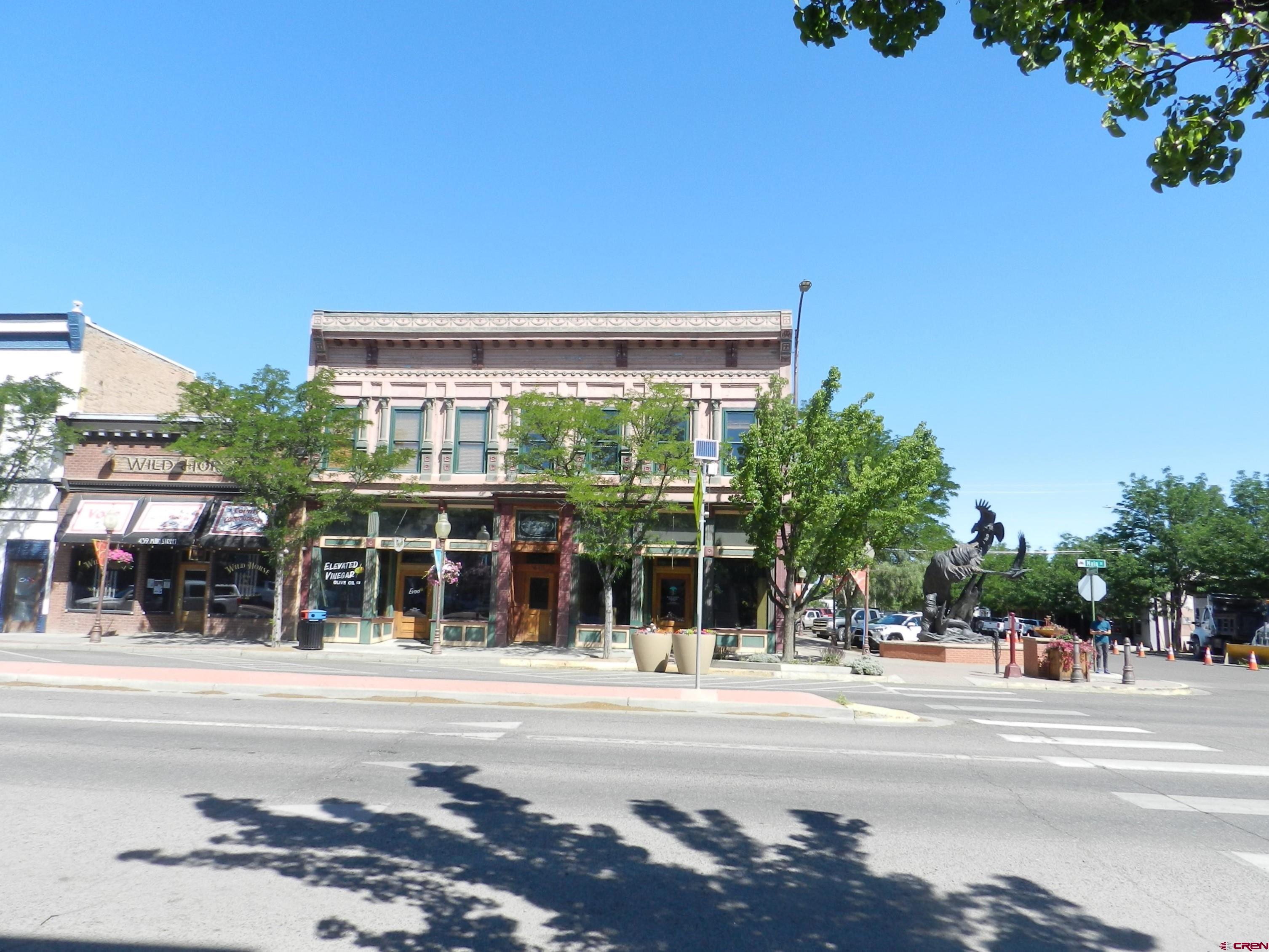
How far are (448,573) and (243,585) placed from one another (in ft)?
24.9

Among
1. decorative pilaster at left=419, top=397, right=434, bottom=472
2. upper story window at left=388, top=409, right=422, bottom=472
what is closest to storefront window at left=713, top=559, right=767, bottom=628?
decorative pilaster at left=419, top=397, right=434, bottom=472

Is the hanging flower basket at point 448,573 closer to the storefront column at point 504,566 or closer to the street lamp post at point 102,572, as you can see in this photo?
the storefront column at point 504,566

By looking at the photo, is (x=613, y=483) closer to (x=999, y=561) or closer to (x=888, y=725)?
(x=888, y=725)

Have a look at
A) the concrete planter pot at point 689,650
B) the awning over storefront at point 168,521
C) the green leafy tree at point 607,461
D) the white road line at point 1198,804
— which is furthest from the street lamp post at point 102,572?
the white road line at point 1198,804

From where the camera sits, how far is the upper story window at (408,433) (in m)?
28.0

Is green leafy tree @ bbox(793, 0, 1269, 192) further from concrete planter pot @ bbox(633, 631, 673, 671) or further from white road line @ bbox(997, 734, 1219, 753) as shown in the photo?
concrete planter pot @ bbox(633, 631, 673, 671)

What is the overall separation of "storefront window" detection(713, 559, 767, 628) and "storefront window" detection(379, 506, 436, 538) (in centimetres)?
922

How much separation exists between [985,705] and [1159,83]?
13330mm

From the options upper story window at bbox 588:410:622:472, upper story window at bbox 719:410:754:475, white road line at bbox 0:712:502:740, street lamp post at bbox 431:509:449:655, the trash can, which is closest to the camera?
white road line at bbox 0:712:502:740

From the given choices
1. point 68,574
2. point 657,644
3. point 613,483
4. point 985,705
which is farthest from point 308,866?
point 68,574

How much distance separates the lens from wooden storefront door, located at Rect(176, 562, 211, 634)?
1096 inches

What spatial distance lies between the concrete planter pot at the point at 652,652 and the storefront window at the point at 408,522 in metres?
9.82

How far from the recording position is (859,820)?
692cm

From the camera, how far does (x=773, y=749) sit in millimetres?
10008
